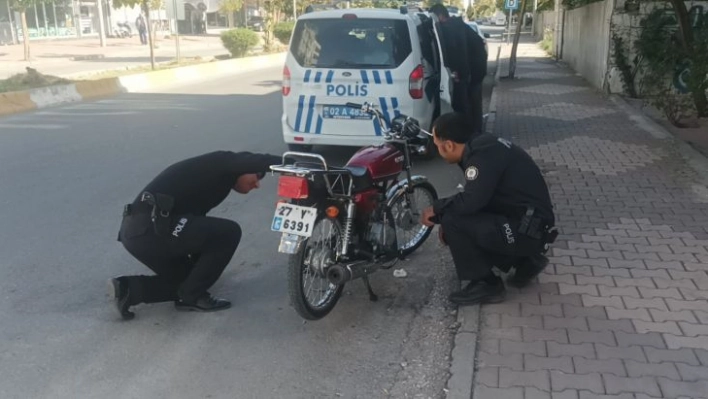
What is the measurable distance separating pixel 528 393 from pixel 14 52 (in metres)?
33.9

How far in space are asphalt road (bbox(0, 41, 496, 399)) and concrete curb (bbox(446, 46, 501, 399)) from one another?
0.09 metres

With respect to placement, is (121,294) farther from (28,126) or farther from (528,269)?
(28,126)

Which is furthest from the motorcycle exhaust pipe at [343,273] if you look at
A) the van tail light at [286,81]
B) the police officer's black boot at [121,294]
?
the van tail light at [286,81]

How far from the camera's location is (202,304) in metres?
4.42

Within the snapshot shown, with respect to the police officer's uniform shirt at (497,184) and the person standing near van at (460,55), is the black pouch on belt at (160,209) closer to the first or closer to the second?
the police officer's uniform shirt at (497,184)

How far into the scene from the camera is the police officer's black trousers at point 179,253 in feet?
13.5

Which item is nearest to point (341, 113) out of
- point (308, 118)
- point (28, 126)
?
point (308, 118)

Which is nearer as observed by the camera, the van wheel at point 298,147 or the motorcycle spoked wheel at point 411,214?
the motorcycle spoked wheel at point 411,214

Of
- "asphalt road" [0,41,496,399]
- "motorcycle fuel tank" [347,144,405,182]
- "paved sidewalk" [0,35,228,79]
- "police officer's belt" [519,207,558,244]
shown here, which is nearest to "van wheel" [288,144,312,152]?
"asphalt road" [0,41,496,399]

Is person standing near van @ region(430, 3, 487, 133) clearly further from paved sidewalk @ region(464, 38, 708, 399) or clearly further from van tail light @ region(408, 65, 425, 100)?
paved sidewalk @ region(464, 38, 708, 399)

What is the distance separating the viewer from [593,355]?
12.0 feet

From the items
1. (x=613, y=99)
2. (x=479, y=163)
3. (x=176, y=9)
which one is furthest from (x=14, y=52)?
(x=479, y=163)

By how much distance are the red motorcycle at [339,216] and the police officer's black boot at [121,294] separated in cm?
105

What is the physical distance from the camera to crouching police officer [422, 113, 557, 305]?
4.12 m
